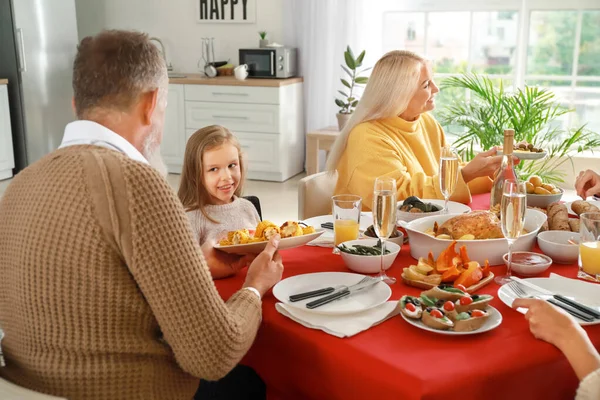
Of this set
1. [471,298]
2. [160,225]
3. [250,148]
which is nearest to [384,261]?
[471,298]

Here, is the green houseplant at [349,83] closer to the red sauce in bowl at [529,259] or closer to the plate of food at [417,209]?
the plate of food at [417,209]

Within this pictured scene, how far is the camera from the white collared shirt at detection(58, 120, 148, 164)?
1.24m

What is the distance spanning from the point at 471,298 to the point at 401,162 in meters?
1.30

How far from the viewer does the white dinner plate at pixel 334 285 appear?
4.46ft

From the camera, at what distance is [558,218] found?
6.10 feet

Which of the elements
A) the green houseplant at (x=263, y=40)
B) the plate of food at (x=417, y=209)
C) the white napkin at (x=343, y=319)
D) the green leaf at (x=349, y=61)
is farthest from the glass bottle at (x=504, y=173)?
the green houseplant at (x=263, y=40)

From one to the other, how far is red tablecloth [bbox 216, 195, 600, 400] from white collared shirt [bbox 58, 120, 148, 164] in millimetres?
443

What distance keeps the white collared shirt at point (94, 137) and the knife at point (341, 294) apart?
0.44 meters

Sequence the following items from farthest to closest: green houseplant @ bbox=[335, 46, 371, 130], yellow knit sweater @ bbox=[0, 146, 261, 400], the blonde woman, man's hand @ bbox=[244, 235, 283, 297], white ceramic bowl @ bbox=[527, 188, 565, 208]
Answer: green houseplant @ bbox=[335, 46, 371, 130] → the blonde woman → white ceramic bowl @ bbox=[527, 188, 565, 208] → man's hand @ bbox=[244, 235, 283, 297] → yellow knit sweater @ bbox=[0, 146, 261, 400]

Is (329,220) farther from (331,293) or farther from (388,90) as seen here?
(388,90)

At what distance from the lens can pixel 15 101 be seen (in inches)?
228

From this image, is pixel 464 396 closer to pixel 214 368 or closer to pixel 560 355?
pixel 560 355

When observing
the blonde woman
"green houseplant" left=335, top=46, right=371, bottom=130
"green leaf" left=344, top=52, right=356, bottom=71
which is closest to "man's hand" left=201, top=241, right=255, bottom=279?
the blonde woman

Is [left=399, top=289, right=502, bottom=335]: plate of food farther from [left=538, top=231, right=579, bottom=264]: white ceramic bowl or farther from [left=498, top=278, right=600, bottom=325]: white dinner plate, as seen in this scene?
[left=538, top=231, right=579, bottom=264]: white ceramic bowl
